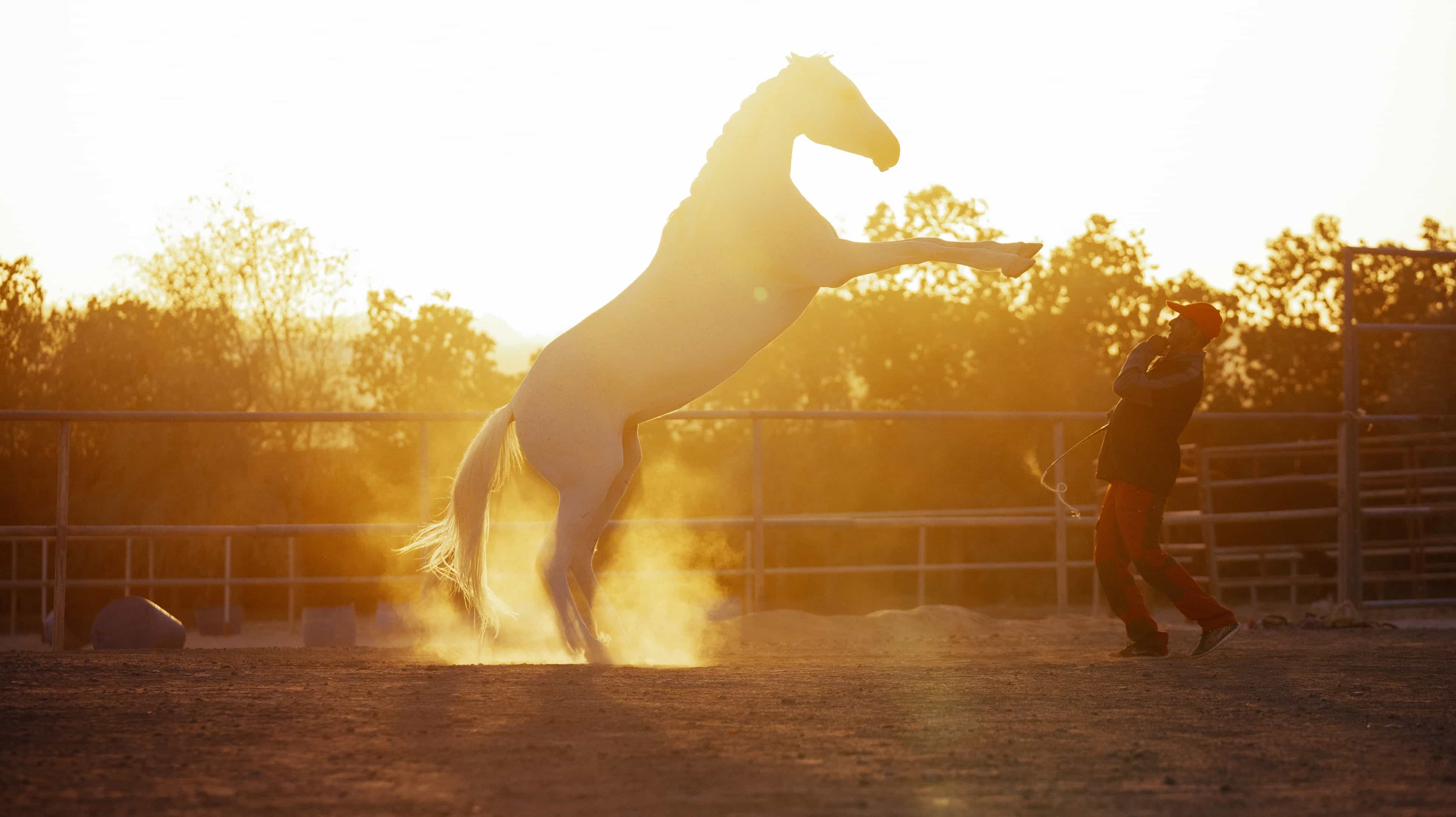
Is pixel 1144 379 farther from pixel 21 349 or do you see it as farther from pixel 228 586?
pixel 21 349

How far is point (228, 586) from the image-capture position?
34.5 feet

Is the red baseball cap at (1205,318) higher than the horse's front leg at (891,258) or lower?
lower

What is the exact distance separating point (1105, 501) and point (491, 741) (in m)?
3.33

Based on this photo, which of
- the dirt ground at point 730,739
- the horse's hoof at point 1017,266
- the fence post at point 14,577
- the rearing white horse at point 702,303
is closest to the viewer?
→ the dirt ground at point 730,739

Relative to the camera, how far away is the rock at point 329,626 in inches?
417

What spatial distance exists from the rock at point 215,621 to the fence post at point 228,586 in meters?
0.02

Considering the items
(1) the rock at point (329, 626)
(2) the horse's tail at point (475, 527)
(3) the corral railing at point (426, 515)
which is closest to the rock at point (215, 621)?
(1) the rock at point (329, 626)

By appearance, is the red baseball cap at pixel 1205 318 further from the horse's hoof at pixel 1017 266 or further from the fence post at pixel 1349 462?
the fence post at pixel 1349 462

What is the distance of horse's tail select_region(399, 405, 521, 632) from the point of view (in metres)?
5.26

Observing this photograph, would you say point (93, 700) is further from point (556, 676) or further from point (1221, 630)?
point (1221, 630)

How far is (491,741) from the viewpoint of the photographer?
2943 millimetres

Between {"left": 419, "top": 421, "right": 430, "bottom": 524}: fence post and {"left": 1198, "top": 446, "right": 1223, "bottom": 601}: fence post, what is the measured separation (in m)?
5.55

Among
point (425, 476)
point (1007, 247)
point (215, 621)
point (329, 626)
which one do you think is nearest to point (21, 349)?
point (215, 621)

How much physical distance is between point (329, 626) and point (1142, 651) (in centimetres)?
749
